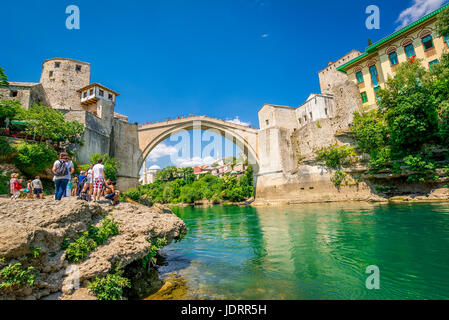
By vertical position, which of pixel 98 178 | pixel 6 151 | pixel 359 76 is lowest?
pixel 98 178

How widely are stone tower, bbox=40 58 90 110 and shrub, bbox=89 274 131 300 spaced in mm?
24032

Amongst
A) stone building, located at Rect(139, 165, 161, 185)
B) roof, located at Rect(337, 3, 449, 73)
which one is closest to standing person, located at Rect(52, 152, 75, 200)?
roof, located at Rect(337, 3, 449, 73)

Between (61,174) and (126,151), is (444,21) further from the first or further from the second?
(126,151)

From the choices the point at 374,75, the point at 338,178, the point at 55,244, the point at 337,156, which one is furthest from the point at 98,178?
the point at 374,75

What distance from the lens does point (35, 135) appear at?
1329cm

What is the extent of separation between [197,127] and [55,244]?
26.1 m

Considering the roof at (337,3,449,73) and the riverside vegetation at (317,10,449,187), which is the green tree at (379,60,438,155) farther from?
the roof at (337,3,449,73)

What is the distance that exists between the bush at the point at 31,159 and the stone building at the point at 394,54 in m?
25.2

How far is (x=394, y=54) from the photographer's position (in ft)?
62.6

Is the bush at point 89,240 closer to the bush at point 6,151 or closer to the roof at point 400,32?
the bush at point 6,151

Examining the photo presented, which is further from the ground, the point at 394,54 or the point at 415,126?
the point at 394,54

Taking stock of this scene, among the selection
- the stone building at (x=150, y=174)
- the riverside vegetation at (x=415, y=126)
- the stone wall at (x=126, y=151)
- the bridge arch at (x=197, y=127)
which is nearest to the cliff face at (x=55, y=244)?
the riverside vegetation at (x=415, y=126)
